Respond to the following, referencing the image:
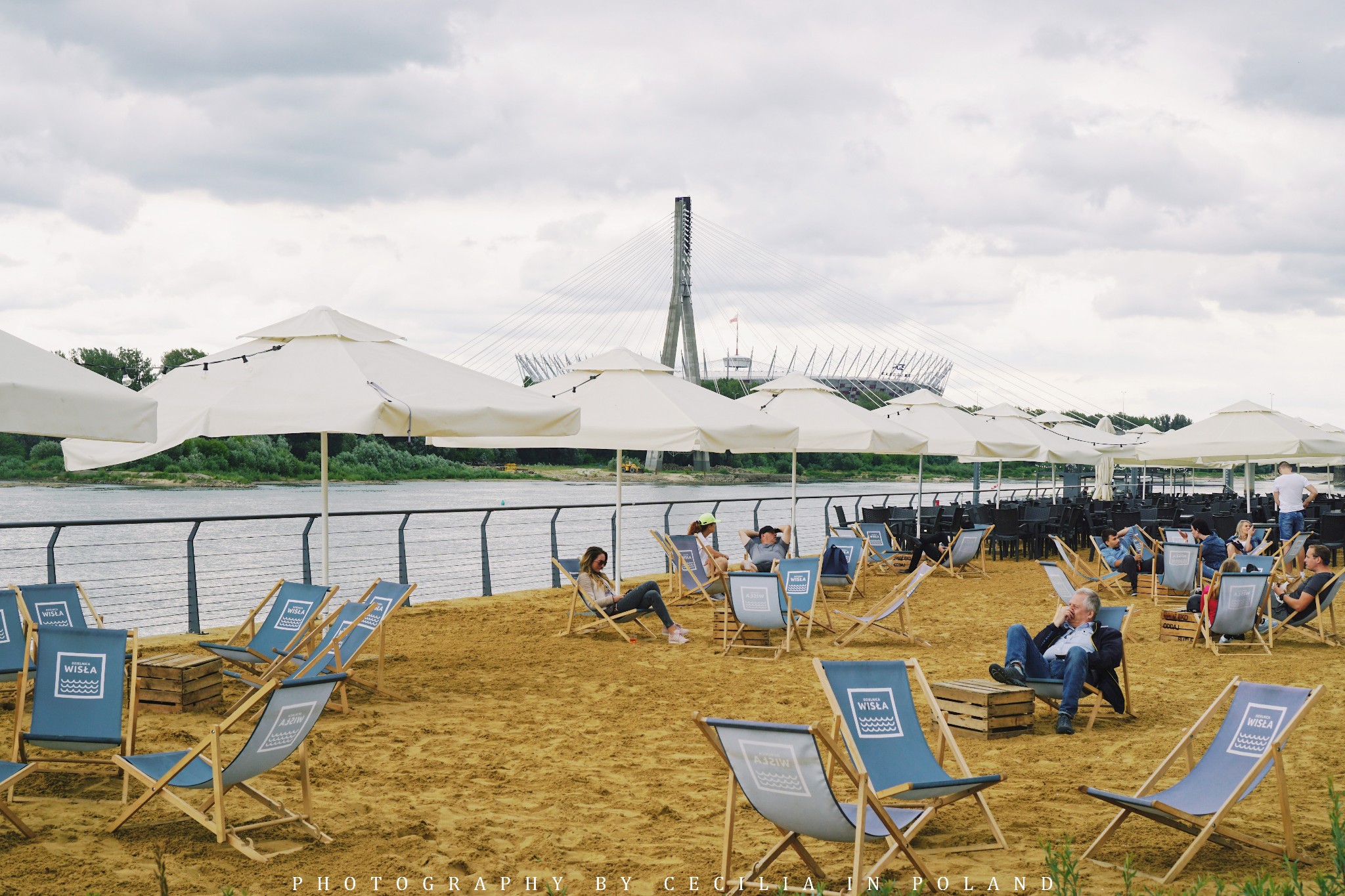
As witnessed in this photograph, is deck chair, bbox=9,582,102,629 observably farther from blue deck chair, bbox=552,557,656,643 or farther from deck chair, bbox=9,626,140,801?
blue deck chair, bbox=552,557,656,643

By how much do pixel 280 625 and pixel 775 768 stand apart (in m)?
4.46

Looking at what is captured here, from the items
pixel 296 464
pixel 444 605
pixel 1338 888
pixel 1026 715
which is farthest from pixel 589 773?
pixel 296 464

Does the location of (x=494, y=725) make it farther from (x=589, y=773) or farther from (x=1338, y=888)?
(x=1338, y=888)

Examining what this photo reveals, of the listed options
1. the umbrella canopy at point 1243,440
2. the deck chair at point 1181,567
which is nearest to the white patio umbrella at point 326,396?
the deck chair at point 1181,567

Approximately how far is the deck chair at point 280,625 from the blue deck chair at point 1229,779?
183 inches

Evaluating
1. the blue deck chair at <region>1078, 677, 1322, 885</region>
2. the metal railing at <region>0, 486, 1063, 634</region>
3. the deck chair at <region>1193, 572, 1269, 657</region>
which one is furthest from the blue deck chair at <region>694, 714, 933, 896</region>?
the deck chair at <region>1193, 572, 1269, 657</region>

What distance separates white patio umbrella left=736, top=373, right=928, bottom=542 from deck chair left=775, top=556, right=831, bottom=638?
7.85 feet

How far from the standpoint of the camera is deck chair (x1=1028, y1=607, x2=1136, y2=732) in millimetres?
6211

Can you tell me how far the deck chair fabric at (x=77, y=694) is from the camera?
15.2ft

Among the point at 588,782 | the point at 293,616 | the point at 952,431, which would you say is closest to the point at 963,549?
the point at 952,431

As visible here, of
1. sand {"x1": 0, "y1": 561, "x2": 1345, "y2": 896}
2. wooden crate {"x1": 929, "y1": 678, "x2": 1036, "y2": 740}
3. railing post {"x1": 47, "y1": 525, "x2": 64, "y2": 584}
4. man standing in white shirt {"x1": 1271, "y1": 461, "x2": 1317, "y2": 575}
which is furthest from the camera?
man standing in white shirt {"x1": 1271, "y1": 461, "x2": 1317, "y2": 575}

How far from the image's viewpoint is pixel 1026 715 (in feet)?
20.0

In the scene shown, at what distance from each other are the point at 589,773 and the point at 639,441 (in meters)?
4.07

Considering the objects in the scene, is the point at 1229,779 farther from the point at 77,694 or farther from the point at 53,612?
the point at 53,612
